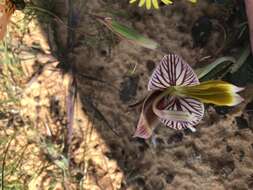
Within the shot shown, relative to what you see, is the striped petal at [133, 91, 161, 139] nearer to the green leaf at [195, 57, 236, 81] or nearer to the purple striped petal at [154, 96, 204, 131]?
the purple striped petal at [154, 96, 204, 131]

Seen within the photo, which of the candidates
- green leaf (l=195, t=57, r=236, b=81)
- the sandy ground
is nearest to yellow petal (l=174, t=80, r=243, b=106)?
green leaf (l=195, t=57, r=236, b=81)

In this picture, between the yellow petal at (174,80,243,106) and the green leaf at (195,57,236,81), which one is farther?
the green leaf at (195,57,236,81)

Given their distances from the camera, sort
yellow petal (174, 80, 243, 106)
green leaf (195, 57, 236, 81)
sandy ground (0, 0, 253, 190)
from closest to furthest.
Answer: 1. yellow petal (174, 80, 243, 106)
2. green leaf (195, 57, 236, 81)
3. sandy ground (0, 0, 253, 190)

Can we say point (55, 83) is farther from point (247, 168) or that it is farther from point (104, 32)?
point (247, 168)

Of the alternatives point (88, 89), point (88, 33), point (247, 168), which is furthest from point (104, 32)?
point (247, 168)

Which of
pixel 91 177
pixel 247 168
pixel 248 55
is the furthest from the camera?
pixel 91 177

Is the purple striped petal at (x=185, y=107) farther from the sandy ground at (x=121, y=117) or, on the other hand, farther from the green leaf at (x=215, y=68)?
the sandy ground at (x=121, y=117)

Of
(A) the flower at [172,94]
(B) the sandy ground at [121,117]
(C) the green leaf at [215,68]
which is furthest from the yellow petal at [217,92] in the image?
(B) the sandy ground at [121,117]
